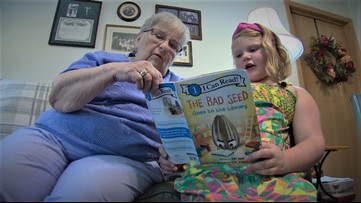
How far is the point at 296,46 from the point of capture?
48.6 inches

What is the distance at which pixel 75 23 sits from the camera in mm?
1457

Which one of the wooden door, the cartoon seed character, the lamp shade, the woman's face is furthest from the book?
the wooden door

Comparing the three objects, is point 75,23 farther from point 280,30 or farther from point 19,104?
point 280,30

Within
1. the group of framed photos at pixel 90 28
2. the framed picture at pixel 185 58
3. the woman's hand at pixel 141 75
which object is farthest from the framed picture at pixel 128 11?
the woman's hand at pixel 141 75

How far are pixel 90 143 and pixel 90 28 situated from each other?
1194mm

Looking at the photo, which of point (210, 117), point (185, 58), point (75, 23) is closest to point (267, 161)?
point (210, 117)

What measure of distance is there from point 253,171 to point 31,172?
0.52m

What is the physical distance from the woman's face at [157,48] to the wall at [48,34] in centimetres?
71

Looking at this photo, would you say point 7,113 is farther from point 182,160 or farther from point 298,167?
point 298,167

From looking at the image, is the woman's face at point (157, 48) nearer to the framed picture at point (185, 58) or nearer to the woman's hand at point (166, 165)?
the woman's hand at point (166, 165)

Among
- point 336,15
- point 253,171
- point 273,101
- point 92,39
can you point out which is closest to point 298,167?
point 253,171

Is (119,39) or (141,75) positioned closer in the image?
(141,75)

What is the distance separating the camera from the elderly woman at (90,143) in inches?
15.8

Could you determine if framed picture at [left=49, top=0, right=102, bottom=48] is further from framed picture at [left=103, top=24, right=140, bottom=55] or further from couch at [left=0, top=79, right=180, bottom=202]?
couch at [left=0, top=79, right=180, bottom=202]
